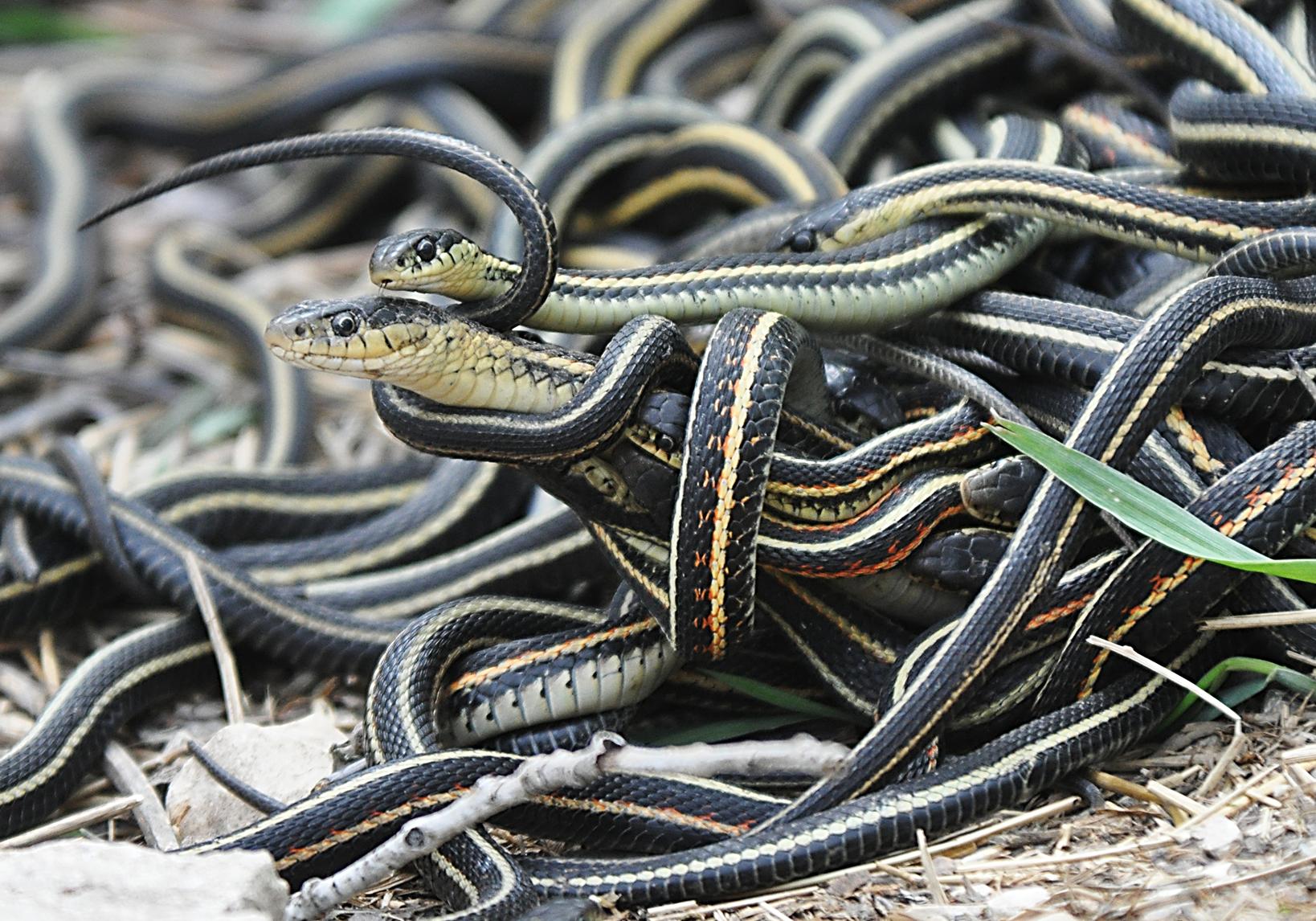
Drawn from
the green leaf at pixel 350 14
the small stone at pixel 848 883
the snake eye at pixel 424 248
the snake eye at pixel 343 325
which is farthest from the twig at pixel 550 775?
the green leaf at pixel 350 14

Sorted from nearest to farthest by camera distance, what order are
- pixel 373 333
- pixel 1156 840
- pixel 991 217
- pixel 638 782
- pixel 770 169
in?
1. pixel 1156 840
2. pixel 373 333
3. pixel 638 782
4. pixel 991 217
5. pixel 770 169

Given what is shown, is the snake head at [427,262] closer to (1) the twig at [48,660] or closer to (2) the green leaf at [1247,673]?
(1) the twig at [48,660]

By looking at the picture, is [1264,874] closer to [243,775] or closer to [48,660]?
[243,775]

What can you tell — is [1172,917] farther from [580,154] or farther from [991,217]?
[580,154]

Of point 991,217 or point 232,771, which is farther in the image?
point 991,217

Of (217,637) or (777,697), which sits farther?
(217,637)

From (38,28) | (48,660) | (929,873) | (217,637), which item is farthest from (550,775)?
(38,28)

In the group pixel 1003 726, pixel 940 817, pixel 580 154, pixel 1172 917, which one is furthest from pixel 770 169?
pixel 1172 917

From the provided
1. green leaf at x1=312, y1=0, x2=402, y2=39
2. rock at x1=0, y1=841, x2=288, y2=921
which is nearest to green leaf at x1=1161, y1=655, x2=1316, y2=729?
rock at x1=0, y1=841, x2=288, y2=921
